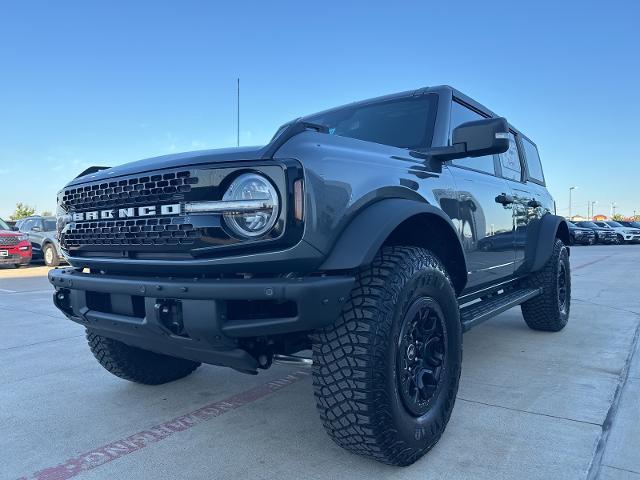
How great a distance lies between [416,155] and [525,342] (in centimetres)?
265

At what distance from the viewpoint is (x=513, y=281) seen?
4.48 meters

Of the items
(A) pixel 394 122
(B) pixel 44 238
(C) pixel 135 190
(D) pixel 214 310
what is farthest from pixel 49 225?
(D) pixel 214 310

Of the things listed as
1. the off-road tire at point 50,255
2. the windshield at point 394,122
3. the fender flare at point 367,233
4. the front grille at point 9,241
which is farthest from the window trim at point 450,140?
the off-road tire at point 50,255

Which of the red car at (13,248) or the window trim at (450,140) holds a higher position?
the window trim at (450,140)

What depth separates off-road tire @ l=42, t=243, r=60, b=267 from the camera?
14.5 meters

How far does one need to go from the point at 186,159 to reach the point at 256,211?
1.36ft

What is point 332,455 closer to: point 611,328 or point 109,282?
point 109,282

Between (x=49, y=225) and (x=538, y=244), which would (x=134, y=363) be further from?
(x=49, y=225)

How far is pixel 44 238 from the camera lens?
594 inches

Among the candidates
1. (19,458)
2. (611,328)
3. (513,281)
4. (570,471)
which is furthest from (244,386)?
(611,328)

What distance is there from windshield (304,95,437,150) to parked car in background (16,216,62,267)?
13.4 meters

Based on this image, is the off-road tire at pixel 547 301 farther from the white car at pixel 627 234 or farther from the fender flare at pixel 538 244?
the white car at pixel 627 234

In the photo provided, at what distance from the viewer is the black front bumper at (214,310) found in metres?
1.86

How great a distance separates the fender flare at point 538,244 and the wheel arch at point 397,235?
1.70 metres
